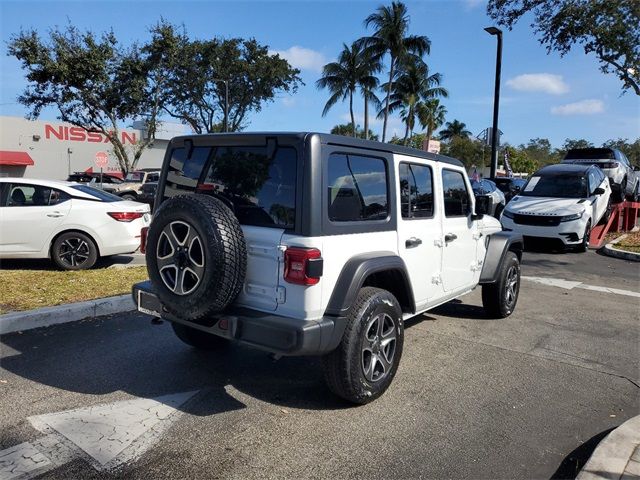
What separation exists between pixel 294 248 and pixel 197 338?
1.95m

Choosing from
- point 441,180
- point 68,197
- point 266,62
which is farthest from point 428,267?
point 266,62

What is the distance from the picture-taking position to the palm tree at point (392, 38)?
1351 inches

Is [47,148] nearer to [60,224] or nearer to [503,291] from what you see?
[60,224]

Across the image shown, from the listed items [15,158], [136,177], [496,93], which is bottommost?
[136,177]

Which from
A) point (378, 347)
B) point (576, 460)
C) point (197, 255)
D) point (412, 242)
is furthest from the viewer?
point (412, 242)

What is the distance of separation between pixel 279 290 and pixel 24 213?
6.04m

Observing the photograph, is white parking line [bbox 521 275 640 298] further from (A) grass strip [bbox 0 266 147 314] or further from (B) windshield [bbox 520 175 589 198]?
(A) grass strip [bbox 0 266 147 314]

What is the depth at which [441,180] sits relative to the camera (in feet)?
15.7

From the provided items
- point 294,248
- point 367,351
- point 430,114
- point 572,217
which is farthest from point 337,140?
point 430,114

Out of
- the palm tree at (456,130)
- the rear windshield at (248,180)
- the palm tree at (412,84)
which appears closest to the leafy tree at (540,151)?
the palm tree at (456,130)

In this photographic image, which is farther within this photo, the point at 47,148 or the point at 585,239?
the point at 47,148

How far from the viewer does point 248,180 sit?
365cm

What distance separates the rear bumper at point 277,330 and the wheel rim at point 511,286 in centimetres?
344

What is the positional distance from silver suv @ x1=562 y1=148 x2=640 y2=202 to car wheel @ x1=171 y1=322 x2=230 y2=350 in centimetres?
1436
